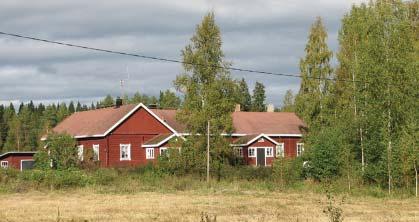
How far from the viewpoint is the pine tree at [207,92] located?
36281mm

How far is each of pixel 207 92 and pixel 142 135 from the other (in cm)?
1508

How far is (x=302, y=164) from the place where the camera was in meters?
34.1

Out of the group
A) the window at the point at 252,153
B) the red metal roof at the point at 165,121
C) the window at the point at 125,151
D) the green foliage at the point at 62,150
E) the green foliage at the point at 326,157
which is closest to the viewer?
the green foliage at the point at 326,157

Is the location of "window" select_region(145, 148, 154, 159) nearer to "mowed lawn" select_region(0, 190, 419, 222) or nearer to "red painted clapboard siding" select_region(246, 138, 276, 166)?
"red painted clapboard siding" select_region(246, 138, 276, 166)

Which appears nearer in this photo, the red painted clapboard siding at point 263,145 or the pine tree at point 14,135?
the red painted clapboard siding at point 263,145

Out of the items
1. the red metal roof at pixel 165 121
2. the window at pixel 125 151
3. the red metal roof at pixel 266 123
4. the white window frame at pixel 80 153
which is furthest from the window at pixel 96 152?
the red metal roof at pixel 266 123

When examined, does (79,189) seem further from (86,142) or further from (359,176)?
(86,142)

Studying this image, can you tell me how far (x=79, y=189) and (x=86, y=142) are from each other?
66.9 feet

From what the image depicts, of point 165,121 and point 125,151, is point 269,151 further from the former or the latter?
point 125,151

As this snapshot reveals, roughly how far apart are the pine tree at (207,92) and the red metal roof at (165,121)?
499 inches

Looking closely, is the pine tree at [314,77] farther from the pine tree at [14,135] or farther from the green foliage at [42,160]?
the pine tree at [14,135]

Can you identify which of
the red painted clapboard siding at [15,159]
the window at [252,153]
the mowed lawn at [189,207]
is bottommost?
the mowed lawn at [189,207]

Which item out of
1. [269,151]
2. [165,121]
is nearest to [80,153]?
[165,121]

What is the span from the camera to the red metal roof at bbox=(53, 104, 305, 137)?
49.9 meters
